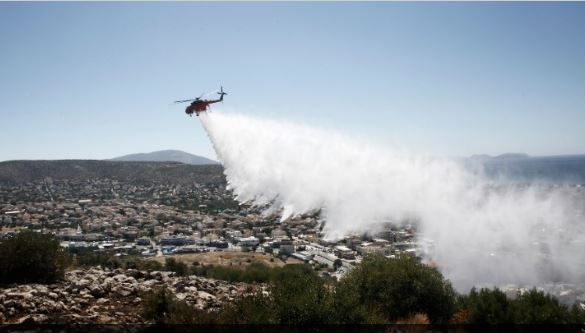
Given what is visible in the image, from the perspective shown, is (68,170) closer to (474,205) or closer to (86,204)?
(86,204)

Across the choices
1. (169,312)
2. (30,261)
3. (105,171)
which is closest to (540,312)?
(169,312)

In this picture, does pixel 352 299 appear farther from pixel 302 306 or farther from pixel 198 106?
pixel 198 106

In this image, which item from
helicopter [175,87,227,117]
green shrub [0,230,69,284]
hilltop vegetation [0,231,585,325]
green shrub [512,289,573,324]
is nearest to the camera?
hilltop vegetation [0,231,585,325]

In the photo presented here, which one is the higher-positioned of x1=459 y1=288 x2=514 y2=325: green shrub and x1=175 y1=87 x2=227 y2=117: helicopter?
x1=175 y1=87 x2=227 y2=117: helicopter

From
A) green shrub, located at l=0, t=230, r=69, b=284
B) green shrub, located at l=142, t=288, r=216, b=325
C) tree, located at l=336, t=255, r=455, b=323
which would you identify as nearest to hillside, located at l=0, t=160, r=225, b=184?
green shrub, located at l=0, t=230, r=69, b=284

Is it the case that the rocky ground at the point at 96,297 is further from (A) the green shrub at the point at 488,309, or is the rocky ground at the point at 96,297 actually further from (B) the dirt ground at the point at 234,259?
(B) the dirt ground at the point at 234,259

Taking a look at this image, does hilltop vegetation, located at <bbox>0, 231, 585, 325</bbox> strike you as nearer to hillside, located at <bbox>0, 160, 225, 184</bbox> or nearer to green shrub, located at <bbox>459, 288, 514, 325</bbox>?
green shrub, located at <bbox>459, 288, 514, 325</bbox>

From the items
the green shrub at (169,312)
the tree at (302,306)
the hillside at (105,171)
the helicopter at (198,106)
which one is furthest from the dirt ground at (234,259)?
the hillside at (105,171)

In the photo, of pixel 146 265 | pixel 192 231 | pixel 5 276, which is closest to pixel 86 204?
pixel 192 231
